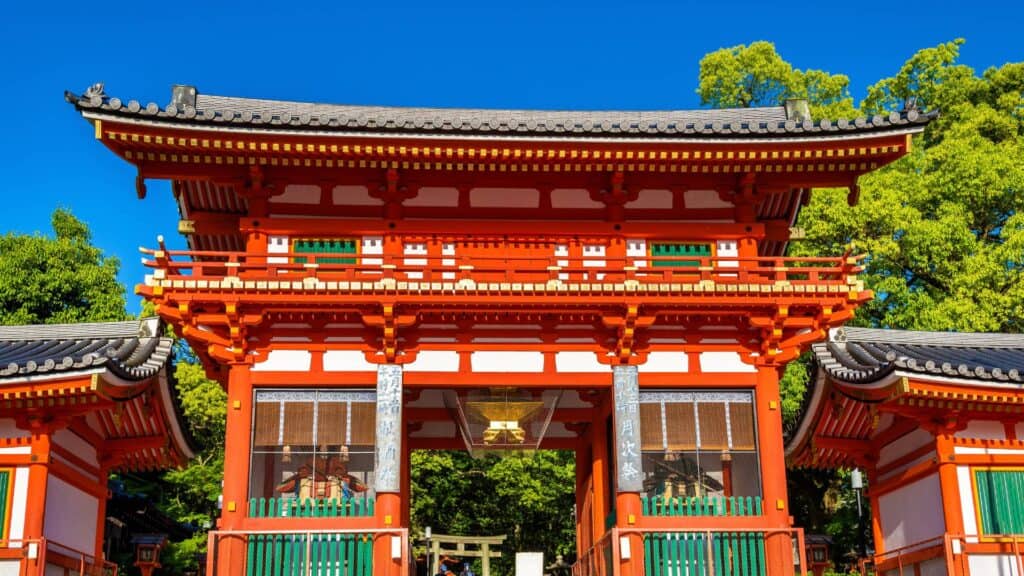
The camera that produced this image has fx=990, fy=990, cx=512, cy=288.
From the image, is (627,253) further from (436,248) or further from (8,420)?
(8,420)

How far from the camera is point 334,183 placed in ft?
51.5

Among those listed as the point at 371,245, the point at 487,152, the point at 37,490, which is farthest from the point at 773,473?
the point at 37,490

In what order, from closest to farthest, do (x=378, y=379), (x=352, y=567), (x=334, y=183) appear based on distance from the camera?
(x=352, y=567) → (x=378, y=379) → (x=334, y=183)

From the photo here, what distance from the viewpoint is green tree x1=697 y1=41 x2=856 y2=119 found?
35938 millimetres

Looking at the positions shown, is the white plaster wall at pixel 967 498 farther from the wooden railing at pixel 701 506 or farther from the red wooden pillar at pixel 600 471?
the red wooden pillar at pixel 600 471

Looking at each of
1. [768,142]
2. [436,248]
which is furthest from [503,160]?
[768,142]

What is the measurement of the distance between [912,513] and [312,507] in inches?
368

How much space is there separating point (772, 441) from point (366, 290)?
6.29m

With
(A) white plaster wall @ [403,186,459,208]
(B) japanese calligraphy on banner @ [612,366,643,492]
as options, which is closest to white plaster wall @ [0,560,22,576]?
(A) white plaster wall @ [403,186,459,208]

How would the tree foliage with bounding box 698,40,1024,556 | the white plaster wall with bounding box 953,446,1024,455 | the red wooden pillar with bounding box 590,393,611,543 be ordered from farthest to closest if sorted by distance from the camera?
1. the tree foliage with bounding box 698,40,1024,556
2. the red wooden pillar with bounding box 590,393,611,543
3. the white plaster wall with bounding box 953,446,1024,455

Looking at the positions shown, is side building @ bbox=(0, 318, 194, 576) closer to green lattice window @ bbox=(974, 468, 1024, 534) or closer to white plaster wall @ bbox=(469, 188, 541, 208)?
white plaster wall @ bbox=(469, 188, 541, 208)

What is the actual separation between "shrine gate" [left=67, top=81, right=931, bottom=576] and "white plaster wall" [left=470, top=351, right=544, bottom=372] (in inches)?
1.2

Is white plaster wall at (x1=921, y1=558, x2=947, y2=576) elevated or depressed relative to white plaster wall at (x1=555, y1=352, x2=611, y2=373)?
depressed

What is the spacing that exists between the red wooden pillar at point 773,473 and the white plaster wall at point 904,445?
2397 mm
